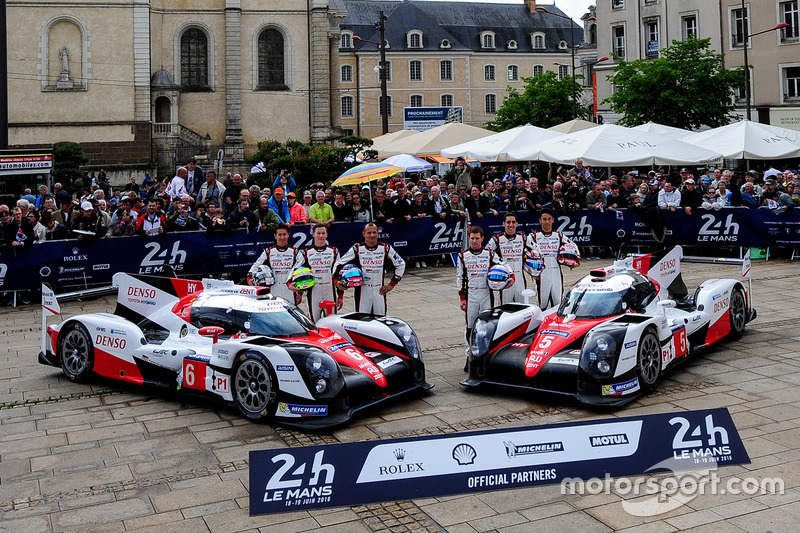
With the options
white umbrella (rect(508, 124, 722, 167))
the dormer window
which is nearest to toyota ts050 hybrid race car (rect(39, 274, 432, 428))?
white umbrella (rect(508, 124, 722, 167))

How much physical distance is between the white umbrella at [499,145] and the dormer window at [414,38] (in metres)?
61.1

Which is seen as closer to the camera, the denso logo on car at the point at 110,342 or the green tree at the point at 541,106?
the denso logo on car at the point at 110,342

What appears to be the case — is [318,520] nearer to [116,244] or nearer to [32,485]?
[32,485]

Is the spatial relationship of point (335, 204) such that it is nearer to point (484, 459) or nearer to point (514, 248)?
point (514, 248)

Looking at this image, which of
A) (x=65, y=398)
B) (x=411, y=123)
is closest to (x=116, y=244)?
(x=65, y=398)

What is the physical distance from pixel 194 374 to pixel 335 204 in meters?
10.7

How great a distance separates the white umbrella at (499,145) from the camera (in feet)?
84.1

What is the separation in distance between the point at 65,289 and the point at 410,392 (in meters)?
10.5

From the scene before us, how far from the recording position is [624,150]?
74.9 feet

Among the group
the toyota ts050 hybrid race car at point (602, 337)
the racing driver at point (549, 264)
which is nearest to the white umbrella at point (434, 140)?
the racing driver at point (549, 264)

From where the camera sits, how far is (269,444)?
31.0 feet

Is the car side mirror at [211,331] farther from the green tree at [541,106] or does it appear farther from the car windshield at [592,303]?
the green tree at [541,106]

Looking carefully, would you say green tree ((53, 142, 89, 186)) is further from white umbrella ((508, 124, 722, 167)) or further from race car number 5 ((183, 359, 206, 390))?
race car number 5 ((183, 359, 206, 390))

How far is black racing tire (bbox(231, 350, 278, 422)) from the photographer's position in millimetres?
9938
